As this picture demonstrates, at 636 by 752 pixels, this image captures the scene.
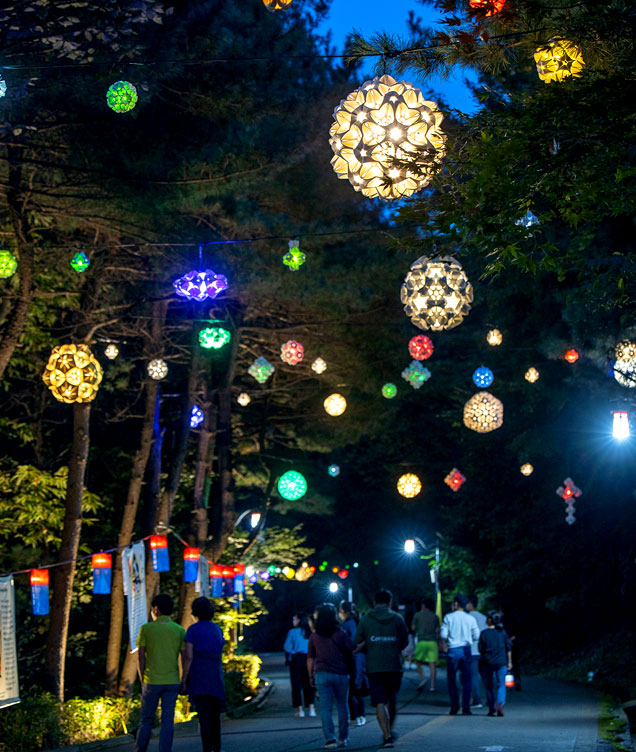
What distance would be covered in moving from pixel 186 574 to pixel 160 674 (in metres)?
12.5

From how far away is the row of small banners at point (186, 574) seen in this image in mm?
16406

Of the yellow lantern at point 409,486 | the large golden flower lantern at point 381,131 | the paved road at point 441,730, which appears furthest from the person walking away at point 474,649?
the large golden flower lantern at point 381,131

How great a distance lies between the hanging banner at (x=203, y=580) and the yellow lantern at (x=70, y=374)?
9.60 meters

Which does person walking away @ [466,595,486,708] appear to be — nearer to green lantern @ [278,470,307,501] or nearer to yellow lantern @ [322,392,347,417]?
green lantern @ [278,470,307,501]

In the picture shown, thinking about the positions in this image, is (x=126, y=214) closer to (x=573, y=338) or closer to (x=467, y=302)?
(x=467, y=302)

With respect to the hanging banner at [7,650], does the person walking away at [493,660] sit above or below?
below

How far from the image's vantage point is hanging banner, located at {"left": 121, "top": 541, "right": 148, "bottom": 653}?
17.3 m

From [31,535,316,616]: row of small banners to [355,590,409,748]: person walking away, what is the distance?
619 centimetres

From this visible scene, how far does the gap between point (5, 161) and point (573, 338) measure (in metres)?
9.85

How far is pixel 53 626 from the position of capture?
1811 cm

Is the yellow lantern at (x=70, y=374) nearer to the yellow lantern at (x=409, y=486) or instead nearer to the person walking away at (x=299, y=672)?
the person walking away at (x=299, y=672)

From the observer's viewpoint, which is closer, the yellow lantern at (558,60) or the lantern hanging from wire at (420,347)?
the yellow lantern at (558,60)

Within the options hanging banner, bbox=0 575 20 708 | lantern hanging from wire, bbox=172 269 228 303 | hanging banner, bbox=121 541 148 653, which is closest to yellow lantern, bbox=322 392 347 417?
hanging banner, bbox=121 541 148 653

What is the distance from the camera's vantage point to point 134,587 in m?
17.8
